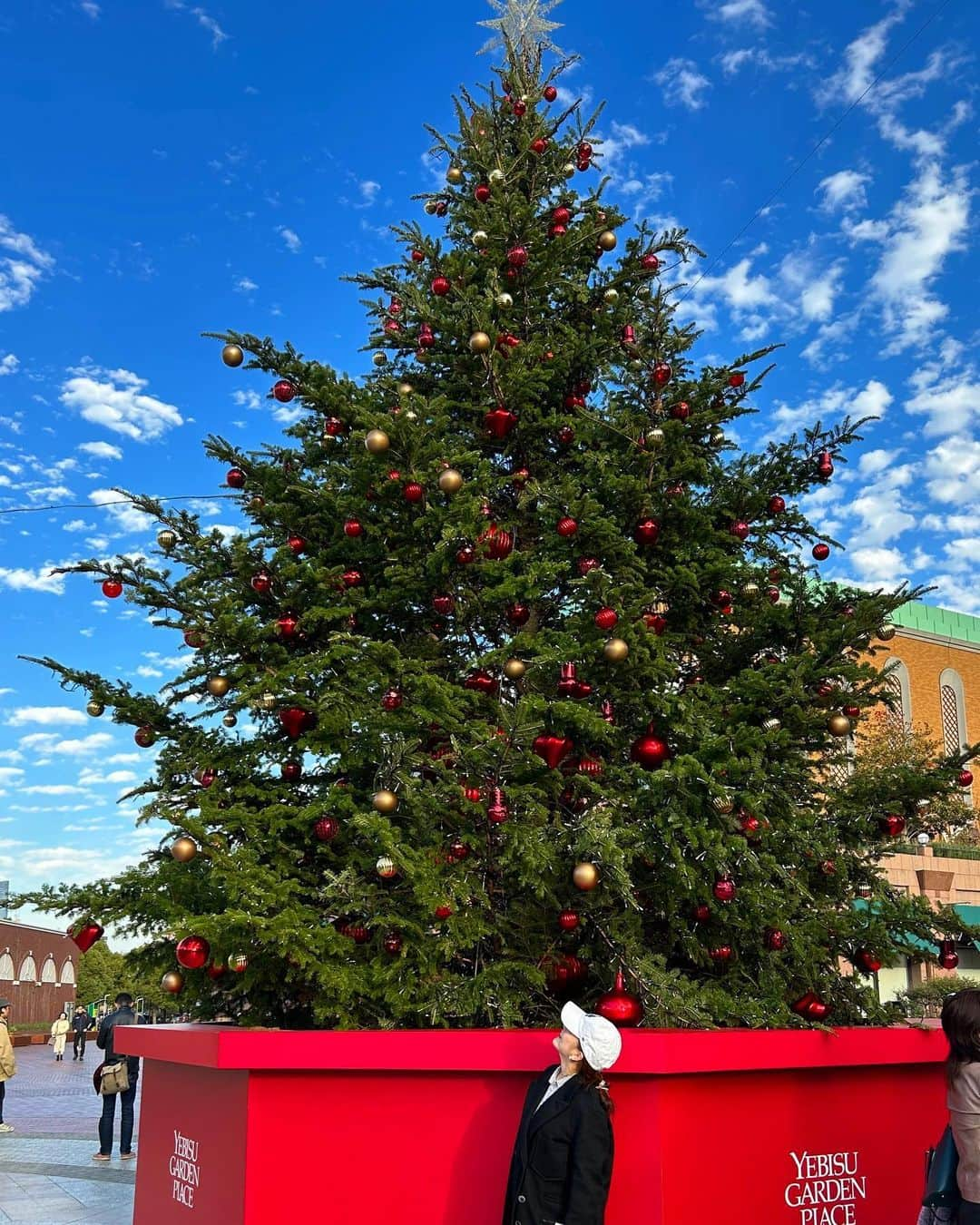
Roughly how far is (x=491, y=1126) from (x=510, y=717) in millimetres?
1952

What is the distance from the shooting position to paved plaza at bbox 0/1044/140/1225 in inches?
357

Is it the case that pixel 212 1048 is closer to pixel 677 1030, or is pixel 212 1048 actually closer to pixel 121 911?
pixel 121 911

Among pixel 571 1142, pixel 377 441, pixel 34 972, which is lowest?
pixel 34 972

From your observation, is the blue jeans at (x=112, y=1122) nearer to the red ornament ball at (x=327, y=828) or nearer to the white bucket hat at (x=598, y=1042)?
the red ornament ball at (x=327, y=828)

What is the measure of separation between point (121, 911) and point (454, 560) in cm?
265

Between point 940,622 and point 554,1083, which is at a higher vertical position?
point 940,622

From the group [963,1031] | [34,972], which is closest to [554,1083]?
[963,1031]

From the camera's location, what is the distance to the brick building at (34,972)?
6153 cm

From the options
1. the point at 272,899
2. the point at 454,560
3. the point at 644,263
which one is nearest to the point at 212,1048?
the point at 272,899

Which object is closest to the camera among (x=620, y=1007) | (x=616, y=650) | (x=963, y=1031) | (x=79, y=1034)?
(x=963, y=1031)

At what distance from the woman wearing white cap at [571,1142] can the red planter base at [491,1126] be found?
0.47 m

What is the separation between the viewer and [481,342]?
267 inches

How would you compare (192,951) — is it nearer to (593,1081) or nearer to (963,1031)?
(593,1081)

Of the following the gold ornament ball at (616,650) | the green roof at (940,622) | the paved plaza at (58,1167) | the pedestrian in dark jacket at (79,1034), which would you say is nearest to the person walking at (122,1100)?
the paved plaza at (58,1167)
